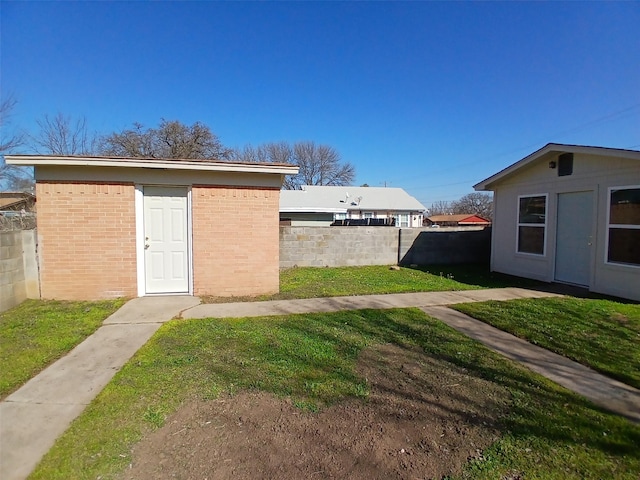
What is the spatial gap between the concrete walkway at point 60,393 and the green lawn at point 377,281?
6.80 ft

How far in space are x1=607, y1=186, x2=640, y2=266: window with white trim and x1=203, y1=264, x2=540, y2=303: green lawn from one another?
6.26 ft

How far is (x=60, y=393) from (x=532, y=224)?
10450 mm

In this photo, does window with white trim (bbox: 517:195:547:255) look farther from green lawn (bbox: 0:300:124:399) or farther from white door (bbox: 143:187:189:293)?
green lawn (bbox: 0:300:124:399)

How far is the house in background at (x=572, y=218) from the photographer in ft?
23.5

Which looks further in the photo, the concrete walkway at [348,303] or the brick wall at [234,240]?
the brick wall at [234,240]

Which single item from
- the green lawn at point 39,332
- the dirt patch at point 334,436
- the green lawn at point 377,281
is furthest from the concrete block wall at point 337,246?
the dirt patch at point 334,436

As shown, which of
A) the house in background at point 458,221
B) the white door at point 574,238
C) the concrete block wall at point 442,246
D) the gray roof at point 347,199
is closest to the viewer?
the white door at point 574,238

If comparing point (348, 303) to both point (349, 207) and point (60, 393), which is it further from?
point (349, 207)

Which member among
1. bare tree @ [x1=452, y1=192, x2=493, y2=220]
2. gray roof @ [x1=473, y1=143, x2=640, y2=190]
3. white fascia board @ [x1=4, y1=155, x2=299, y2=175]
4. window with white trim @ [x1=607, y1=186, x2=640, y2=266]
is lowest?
window with white trim @ [x1=607, y1=186, x2=640, y2=266]

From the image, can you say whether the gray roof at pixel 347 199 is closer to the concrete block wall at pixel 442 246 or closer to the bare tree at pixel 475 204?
the concrete block wall at pixel 442 246

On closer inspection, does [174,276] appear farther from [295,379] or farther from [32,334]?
[295,379]

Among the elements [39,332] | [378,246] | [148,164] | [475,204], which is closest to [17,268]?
[39,332]

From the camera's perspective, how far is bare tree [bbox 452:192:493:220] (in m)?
56.5

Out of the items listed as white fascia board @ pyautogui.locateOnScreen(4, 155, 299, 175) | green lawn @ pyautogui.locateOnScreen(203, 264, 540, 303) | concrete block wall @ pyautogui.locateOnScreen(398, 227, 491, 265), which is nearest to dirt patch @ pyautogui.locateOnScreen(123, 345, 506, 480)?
green lawn @ pyautogui.locateOnScreen(203, 264, 540, 303)
